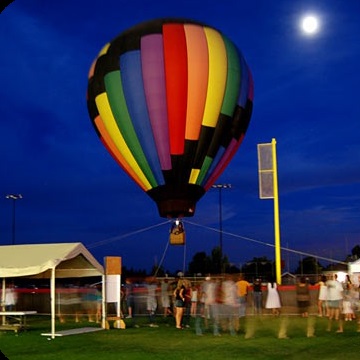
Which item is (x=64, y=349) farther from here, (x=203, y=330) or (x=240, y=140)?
(x=240, y=140)

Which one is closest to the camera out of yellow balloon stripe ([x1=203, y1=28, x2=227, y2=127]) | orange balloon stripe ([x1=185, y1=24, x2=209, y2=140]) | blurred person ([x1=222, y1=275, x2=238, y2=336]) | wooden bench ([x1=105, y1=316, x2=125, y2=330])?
blurred person ([x1=222, y1=275, x2=238, y2=336])

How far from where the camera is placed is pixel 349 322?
18.6 meters

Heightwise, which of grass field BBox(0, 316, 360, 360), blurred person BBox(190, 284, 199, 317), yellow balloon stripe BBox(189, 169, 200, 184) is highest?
yellow balloon stripe BBox(189, 169, 200, 184)

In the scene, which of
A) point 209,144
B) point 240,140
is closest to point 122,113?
point 209,144

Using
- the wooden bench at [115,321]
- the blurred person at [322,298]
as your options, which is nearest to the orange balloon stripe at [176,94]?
the wooden bench at [115,321]

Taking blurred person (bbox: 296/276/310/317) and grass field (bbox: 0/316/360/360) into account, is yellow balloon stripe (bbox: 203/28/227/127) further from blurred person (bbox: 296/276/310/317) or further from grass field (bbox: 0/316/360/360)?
grass field (bbox: 0/316/360/360)

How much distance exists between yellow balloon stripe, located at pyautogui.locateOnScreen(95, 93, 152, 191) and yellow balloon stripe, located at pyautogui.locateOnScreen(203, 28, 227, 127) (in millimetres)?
2662

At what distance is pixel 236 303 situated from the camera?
15.3 metres

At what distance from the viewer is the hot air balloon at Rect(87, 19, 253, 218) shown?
781 inches

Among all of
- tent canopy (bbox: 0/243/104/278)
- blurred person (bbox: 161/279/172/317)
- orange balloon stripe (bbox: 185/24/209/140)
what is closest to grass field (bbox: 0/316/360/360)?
tent canopy (bbox: 0/243/104/278)

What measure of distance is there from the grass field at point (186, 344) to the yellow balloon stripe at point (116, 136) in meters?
5.07

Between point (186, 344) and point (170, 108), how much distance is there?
8339 millimetres

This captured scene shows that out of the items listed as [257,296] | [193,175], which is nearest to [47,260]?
[193,175]

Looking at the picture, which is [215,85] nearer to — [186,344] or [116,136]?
[116,136]
